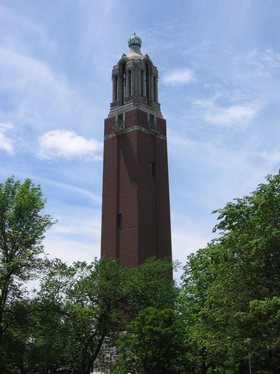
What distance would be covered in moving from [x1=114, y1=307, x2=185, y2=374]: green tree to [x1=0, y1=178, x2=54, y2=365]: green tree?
734cm

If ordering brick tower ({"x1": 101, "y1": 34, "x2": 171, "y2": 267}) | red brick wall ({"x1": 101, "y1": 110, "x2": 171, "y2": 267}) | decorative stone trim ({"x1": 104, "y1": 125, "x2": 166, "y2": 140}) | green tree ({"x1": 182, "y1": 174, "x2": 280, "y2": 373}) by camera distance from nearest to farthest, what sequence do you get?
green tree ({"x1": 182, "y1": 174, "x2": 280, "y2": 373})
red brick wall ({"x1": 101, "y1": 110, "x2": 171, "y2": 267})
brick tower ({"x1": 101, "y1": 34, "x2": 171, "y2": 267})
decorative stone trim ({"x1": 104, "y1": 125, "x2": 166, "y2": 140})

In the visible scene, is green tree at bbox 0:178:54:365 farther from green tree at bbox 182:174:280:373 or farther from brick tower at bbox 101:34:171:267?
brick tower at bbox 101:34:171:267

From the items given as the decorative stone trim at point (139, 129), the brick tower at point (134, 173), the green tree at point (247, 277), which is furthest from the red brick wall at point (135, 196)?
the green tree at point (247, 277)

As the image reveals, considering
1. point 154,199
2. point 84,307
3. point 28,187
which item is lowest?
point 84,307

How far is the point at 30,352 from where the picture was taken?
103 feet

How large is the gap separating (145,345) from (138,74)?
44299 mm

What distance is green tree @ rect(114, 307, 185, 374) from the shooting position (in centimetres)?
2997

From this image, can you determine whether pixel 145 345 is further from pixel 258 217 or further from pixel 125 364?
pixel 258 217

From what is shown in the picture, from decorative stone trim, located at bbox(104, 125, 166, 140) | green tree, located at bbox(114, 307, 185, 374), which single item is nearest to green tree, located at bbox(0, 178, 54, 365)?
green tree, located at bbox(114, 307, 185, 374)

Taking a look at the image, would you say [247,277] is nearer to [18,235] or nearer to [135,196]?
[18,235]

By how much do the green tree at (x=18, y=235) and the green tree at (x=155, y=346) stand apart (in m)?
7.34

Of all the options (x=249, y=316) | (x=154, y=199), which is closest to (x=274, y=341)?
(x=249, y=316)

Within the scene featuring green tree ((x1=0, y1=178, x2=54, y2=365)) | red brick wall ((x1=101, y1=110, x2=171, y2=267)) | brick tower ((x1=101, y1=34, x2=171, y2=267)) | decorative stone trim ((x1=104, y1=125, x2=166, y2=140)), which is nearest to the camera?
green tree ((x1=0, y1=178, x2=54, y2=365))

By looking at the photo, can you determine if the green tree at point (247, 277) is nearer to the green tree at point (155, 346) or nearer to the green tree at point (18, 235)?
the green tree at point (155, 346)
